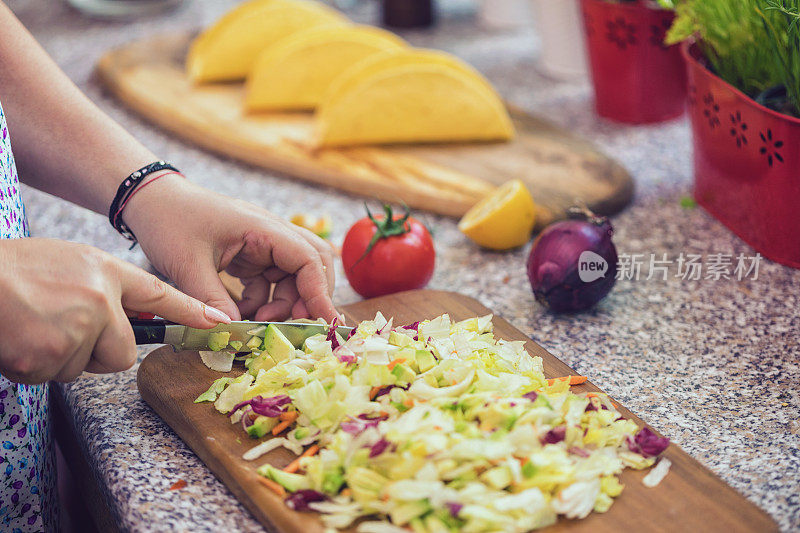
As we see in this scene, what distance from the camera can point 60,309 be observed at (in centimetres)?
88

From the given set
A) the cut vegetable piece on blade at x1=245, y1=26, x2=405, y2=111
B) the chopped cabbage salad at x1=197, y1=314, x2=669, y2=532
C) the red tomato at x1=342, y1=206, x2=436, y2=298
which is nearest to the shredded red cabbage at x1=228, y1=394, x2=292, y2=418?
the chopped cabbage salad at x1=197, y1=314, x2=669, y2=532

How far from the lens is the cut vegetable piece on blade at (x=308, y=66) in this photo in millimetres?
2033

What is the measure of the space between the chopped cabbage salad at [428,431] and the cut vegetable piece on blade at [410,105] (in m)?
0.85

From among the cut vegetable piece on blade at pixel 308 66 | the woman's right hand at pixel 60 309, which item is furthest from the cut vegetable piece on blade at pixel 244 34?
the woman's right hand at pixel 60 309

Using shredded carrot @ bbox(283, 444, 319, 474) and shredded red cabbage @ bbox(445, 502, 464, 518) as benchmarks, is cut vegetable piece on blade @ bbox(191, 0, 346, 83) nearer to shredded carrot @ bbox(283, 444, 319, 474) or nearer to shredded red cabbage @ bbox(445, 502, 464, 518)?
shredded carrot @ bbox(283, 444, 319, 474)

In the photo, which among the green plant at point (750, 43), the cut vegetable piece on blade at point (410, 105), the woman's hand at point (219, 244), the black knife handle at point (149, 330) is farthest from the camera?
the cut vegetable piece on blade at point (410, 105)

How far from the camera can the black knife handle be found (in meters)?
1.06

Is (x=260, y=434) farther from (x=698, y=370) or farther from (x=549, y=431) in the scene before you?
(x=698, y=370)

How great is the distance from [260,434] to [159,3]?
2.35 meters

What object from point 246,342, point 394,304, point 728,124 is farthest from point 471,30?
point 246,342

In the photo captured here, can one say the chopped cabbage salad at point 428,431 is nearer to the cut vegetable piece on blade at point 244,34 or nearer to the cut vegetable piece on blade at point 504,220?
the cut vegetable piece on blade at point 504,220

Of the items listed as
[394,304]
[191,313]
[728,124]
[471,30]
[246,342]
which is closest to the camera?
[191,313]

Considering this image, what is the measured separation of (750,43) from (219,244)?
0.99 m

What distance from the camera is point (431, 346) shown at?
3.52 feet
